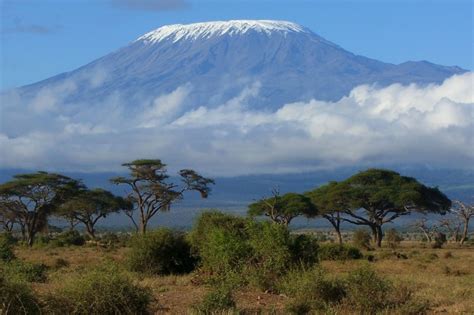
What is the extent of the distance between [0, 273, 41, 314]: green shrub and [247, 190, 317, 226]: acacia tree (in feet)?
155

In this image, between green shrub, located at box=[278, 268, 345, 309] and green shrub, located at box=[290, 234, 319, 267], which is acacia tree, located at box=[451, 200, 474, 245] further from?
green shrub, located at box=[278, 268, 345, 309]

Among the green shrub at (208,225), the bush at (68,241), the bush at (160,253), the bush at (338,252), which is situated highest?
the green shrub at (208,225)

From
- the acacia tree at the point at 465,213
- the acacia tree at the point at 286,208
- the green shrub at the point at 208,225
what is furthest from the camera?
the acacia tree at the point at 465,213

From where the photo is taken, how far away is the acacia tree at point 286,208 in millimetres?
61156

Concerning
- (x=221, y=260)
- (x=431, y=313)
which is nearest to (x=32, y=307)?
(x=431, y=313)

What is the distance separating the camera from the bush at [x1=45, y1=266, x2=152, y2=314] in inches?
562

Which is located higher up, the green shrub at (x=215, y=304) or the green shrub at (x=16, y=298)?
the green shrub at (x=16, y=298)

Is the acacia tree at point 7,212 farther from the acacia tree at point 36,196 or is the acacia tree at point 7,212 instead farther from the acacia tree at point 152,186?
the acacia tree at point 152,186

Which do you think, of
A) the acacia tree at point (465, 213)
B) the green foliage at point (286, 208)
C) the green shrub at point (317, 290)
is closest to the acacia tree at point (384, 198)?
the acacia tree at point (465, 213)

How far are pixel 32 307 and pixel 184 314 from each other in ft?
10.4

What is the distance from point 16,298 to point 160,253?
1448 centimetres

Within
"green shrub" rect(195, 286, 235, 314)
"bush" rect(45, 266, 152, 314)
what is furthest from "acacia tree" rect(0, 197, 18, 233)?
"green shrub" rect(195, 286, 235, 314)

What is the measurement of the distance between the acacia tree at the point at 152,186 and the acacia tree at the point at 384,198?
12.9m

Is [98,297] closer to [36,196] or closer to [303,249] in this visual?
[303,249]
